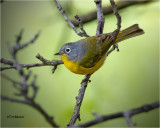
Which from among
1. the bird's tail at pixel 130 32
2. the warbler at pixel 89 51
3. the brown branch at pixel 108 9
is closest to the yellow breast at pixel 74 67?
the warbler at pixel 89 51

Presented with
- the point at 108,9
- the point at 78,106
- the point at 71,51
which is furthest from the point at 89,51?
the point at 108,9

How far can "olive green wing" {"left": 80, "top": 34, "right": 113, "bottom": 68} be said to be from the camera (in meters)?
3.41

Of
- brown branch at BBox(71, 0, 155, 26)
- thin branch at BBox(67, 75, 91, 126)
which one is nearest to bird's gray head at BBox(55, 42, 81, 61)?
thin branch at BBox(67, 75, 91, 126)

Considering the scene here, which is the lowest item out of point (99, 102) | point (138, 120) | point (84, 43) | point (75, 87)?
point (138, 120)

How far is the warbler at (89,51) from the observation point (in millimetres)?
3314

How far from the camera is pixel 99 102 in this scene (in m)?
4.72

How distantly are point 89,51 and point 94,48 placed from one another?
11 cm

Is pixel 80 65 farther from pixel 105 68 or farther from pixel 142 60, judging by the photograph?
pixel 142 60

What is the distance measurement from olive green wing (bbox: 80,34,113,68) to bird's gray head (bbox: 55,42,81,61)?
0.38 ft

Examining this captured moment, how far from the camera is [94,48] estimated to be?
3545 millimetres

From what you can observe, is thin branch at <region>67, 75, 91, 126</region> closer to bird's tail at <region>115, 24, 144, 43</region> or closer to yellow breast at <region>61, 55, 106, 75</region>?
yellow breast at <region>61, 55, 106, 75</region>

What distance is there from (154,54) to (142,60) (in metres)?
0.29

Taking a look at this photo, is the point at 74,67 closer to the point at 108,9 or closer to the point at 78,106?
the point at 78,106

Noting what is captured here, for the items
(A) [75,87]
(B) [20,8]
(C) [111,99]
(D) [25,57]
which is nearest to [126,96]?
(C) [111,99]
